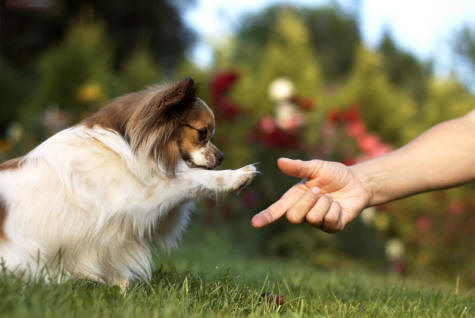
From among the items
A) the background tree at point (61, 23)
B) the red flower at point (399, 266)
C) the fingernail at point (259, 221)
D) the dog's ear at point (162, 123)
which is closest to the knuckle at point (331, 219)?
the fingernail at point (259, 221)

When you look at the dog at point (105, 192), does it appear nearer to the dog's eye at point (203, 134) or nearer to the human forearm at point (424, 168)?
the dog's eye at point (203, 134)

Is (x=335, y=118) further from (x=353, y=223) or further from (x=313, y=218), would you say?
(x=313, y=218)

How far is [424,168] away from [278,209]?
94 centimetres

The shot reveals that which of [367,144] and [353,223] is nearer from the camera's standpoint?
[353,223]

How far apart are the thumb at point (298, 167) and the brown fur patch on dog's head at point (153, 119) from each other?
74cm

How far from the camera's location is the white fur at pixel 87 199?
8.36ft

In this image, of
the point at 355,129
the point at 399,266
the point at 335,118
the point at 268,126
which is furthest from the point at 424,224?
the point at 268,126

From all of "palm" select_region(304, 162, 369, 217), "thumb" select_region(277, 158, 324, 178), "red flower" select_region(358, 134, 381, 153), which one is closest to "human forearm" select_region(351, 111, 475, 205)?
"palm" select_region(304, 162, 369, 217)

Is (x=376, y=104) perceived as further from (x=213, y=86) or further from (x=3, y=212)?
(x=3, y=212)

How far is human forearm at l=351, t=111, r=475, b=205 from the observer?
2752 mm

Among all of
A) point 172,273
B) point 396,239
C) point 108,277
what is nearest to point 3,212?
point 108,277

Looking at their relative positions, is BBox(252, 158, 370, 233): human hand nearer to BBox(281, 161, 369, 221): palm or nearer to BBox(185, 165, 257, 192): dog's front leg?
BBox(281, 161, 369, 221): palm

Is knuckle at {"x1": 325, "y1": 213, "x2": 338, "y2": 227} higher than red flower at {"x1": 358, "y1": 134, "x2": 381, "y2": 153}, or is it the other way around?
red flower at {"x1": 358, "y1": 134, "x2": 381, "y2": 153}

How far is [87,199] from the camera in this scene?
2596mm
